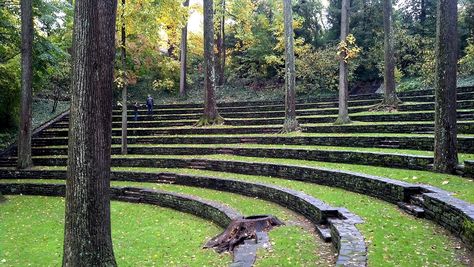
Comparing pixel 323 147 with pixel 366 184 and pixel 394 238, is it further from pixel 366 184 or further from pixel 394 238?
pixel 394 238

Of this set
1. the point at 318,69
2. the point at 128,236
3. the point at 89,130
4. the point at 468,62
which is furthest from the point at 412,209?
the point at 318,69

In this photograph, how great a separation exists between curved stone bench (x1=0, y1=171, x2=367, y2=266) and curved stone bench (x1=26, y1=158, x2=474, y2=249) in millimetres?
1186

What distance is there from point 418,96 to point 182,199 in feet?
40.8

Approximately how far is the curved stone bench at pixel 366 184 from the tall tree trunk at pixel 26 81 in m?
3.42

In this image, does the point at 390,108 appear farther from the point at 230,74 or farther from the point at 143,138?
the point at 230,74

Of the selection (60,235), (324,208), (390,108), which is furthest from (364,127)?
(60,235)

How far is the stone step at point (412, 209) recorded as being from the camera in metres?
7.30

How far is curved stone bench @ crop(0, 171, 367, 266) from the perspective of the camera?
5.54 m

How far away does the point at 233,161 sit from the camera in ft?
46.0

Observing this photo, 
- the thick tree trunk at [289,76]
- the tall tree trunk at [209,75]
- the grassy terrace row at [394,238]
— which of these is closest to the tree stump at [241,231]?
the grassy terrace row at [394,238]

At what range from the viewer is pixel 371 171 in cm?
1049

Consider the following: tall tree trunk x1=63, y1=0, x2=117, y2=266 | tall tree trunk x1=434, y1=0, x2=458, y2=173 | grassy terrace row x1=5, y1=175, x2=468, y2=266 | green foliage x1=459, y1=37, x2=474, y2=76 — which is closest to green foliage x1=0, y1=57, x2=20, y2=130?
grassy terrace row x1=5, y1=175, x2=468, y2=266

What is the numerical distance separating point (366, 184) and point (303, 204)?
61.5 inches

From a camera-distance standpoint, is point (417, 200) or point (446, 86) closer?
point (417, 200)
